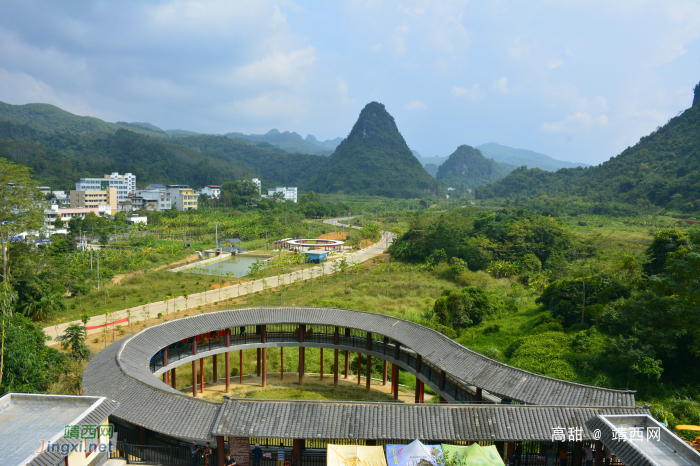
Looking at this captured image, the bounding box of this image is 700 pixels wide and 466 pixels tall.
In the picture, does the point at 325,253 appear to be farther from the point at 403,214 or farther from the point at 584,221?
the point at 403,214

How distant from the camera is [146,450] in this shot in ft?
33.1

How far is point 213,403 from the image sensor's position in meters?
10.0

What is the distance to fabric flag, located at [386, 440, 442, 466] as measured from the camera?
883 cm

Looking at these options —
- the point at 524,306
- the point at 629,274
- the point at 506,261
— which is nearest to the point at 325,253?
the point at 506,261

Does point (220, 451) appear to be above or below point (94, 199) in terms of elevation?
below

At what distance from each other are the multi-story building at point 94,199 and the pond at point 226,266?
3243cm

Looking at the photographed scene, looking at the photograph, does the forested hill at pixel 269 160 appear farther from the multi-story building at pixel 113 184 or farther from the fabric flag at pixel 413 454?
the fabric flag at pixel 413 454

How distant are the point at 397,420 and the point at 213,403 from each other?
13.5 feet

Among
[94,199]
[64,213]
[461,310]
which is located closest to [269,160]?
[94,199]

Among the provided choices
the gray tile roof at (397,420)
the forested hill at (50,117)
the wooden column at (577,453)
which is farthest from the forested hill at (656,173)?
the forested hill at (50,117)

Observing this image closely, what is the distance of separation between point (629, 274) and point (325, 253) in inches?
1125

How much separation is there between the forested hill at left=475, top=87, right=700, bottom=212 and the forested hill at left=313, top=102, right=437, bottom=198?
45.5 metres

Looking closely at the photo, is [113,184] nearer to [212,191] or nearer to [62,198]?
[62,198]

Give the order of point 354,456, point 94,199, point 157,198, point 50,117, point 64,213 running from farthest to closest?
point 50,117, point 157,198, point 94,199, point 64,213, point 354,456
